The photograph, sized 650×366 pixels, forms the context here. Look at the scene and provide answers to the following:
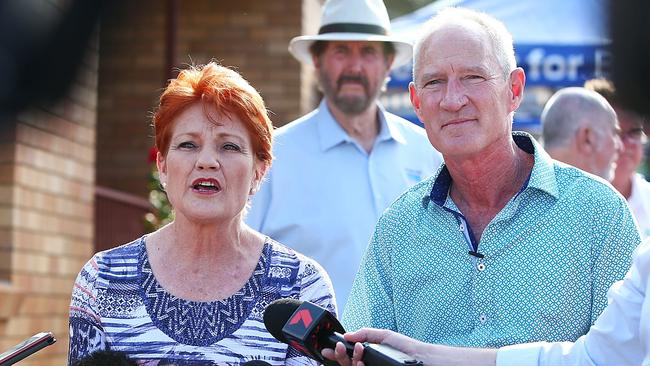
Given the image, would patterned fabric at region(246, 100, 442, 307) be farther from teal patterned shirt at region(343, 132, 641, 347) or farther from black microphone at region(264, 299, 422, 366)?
black microphone at region(264, 299, 422, 366)

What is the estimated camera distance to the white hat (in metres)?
5.85

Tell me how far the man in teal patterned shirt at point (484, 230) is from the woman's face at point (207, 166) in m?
0.51

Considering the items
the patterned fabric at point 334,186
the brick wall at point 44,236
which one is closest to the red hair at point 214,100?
the patterned fabric at point 334,186

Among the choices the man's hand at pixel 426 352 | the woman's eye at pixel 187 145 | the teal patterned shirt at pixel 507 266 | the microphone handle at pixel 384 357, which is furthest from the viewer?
the woman's eye at pixel 187 145

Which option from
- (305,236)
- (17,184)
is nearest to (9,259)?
(17,184)

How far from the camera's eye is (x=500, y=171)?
11.1 feet

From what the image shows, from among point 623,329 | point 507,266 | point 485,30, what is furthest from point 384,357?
point 485,30

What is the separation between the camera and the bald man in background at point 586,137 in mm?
5961

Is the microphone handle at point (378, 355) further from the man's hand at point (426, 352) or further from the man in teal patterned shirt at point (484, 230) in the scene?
the man in teal patterned shirt at point (484, 230)

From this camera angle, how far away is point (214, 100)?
11.4 ft

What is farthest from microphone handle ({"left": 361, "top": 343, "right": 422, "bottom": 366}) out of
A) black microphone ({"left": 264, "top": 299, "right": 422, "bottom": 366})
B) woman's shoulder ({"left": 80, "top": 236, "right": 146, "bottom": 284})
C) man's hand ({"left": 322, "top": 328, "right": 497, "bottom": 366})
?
woman's shoulder ({"left": 80, "top": 236, "right": 146, "bottom": 284})

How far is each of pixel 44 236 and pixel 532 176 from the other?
16.7ft

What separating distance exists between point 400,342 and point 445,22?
1258 mm

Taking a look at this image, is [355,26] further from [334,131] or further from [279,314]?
[279,314]
